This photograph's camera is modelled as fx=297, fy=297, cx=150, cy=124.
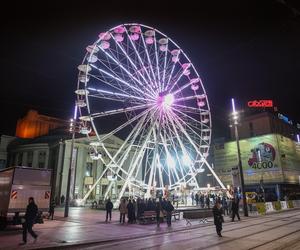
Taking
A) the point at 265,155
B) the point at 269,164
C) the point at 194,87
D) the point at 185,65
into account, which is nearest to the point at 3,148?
the point at 194,87

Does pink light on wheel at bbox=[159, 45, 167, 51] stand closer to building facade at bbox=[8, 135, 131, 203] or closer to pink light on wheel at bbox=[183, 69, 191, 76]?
pink light on wheel at bbox=[183, 69, 191, 76]

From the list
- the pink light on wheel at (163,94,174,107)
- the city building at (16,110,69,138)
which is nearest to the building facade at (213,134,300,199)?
the pink light on wheel at (163,94,174,107)

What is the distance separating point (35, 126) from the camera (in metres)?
96.6

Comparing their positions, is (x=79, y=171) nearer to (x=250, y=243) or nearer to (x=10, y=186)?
(x=10, y=186)

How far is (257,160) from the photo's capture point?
67.1 meters

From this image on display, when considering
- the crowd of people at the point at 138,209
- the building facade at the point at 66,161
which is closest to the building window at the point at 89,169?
the building facade at the point at 66,161

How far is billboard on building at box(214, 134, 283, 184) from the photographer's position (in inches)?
2571

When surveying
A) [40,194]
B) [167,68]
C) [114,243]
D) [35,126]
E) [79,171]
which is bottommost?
[114,243]

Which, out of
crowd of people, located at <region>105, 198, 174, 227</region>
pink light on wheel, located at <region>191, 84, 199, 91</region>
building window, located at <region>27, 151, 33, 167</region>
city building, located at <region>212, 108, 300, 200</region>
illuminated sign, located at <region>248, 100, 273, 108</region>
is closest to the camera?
crowd of people, located at <region>105, 198, 174, 227</region>

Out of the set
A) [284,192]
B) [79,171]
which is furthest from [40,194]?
[284,192]

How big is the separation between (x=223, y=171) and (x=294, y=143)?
19.5 m

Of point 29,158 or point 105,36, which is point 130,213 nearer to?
point 105,36

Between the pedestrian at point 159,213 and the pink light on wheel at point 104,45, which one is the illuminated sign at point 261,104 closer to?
the pink light on wheel at point 104,45

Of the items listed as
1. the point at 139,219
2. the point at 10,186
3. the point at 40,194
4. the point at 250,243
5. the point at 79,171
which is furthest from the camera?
the point at 79,171
